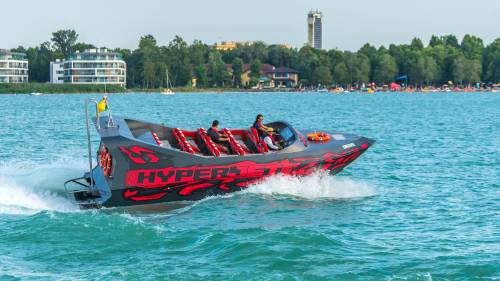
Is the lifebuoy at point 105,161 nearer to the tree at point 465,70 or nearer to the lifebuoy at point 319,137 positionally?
the lifebuoy at point 319,137

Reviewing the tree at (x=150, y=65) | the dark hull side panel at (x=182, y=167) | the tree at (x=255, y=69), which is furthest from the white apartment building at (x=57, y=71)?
the dark hull side panel at (x=182, y=167)

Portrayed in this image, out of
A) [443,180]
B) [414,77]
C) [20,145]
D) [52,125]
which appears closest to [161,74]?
[414,77]

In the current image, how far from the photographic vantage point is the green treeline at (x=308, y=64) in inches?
6895

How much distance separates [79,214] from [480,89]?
598 ft

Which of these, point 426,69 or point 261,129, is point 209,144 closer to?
point 261,129

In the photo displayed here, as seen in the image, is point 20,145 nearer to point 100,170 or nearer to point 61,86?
point 100,170

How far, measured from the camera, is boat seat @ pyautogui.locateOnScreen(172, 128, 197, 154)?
20447mm

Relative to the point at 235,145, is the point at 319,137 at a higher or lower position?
higher

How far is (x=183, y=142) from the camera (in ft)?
68.4

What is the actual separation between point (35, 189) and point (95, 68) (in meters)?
159

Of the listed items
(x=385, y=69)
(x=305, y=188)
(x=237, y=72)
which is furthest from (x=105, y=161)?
(x=385, y=69)

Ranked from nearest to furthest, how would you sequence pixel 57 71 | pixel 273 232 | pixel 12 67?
pixel 273 232 < pixel 12 67 < pixel 57 71

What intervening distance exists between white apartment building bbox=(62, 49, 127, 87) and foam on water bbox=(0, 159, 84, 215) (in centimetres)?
15150

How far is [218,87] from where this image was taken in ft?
587
